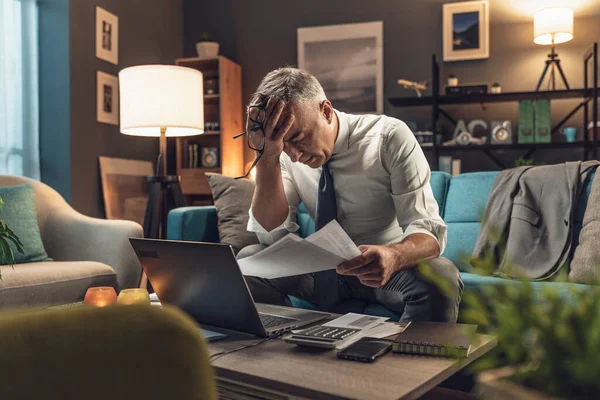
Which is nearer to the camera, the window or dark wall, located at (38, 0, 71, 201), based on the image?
the window

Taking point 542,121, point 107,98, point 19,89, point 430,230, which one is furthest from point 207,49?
point 430,230

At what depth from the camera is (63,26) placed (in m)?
3.62

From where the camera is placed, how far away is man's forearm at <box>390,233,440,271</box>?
1.44m

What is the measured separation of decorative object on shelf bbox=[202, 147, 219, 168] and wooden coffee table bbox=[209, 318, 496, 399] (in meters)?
3.52

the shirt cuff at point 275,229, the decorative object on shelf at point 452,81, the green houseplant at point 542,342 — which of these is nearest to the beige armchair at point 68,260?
the shirt cuff at point 275,229

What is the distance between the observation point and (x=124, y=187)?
407 centimetres

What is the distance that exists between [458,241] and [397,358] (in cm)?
160

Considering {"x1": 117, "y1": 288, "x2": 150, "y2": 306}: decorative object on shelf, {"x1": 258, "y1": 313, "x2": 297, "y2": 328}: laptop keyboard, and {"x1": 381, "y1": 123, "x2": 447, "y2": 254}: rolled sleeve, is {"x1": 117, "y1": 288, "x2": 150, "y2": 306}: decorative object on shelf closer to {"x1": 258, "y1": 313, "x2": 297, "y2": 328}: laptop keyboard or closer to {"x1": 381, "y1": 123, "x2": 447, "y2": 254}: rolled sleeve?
{"x1": 258, "y1": 313, "x2": 297, "y2": 328}: laptop keyboard

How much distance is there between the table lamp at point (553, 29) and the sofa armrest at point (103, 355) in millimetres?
4130

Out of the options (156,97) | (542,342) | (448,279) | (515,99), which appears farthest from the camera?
(515,99)

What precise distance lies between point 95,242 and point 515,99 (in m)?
3.07

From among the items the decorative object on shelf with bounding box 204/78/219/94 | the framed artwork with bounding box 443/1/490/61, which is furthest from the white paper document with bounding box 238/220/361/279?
the framed artwork with bounding box 443/1/490/61

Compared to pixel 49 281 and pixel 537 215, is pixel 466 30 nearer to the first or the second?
pixel 537 215

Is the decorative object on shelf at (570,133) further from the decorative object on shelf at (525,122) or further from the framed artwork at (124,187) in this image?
the framed artwork at (124,187)
